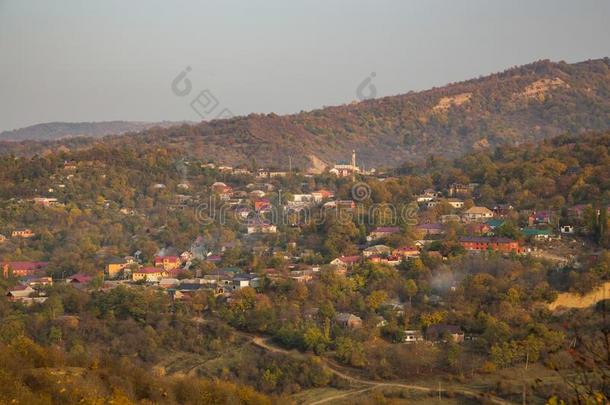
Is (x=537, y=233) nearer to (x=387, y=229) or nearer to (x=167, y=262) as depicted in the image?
(x=387, y=229)

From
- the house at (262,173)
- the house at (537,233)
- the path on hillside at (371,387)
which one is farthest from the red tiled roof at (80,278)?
the house at (262,173)

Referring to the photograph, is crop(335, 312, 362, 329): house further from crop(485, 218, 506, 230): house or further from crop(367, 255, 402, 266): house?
crop(485, 218, 506, 230): house

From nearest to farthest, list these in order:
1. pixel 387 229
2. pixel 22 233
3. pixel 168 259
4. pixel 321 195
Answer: pixel 168 259, pixel 387 229, pixel 22 233, pixel 321 195

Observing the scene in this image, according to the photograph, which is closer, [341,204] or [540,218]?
[540,218]

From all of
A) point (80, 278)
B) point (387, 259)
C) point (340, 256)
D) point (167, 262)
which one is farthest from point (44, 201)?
point (387, 259)

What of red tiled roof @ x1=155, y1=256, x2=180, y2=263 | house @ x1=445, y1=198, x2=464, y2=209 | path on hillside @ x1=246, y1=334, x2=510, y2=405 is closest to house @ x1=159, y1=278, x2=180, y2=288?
red tiled roof @ x1=155, y1=256, x2=180, y2=263

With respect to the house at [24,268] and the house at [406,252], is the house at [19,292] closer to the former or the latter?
the house at [24,268]

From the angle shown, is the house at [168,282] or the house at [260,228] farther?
the house at [260,228]
